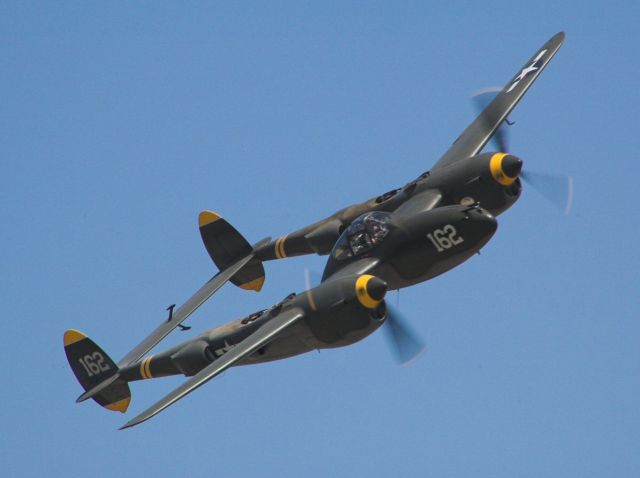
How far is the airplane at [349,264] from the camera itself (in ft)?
151

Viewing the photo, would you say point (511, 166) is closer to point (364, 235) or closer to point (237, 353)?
point (364, 235)

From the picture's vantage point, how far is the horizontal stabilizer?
59281 mm

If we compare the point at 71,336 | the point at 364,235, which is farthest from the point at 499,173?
the point at 71,336

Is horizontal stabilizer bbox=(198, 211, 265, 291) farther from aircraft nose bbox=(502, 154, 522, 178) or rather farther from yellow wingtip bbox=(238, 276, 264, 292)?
aircraft nose bbox=(502, 154, 522, 178)

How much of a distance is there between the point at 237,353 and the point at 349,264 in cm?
503

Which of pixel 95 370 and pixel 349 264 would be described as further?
pixel 95 370

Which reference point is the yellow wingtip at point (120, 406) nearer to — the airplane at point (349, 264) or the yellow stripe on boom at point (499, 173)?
the airplane at point (349, 264)

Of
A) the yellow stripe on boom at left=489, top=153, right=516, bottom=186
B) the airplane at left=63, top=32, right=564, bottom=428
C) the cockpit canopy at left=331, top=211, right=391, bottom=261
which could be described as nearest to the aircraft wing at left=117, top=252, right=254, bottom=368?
the airplane at left=63, top=32, right=564, bottom=428

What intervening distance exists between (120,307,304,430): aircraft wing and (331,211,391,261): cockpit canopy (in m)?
3.59

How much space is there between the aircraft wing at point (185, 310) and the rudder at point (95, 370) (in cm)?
68

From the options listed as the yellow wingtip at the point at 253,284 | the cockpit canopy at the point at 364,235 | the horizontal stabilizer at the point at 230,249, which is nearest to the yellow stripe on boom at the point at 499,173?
the cockpit canopy at the point at 364,235

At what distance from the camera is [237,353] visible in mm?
47594

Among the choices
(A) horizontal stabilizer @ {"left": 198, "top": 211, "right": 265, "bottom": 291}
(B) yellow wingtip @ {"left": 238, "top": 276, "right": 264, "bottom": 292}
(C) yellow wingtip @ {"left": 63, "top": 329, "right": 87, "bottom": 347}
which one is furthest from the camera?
(B) yellow wingtip @ {"left": 238, "top": 276, "right": 264, "bottom": 292}

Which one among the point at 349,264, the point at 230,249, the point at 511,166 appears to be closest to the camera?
the point at 349,264
